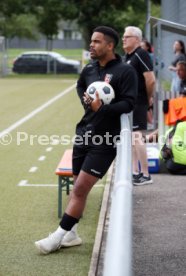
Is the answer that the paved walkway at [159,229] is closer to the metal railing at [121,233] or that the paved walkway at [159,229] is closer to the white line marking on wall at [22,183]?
the white line marking on wall at [22,183]

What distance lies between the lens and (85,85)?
6.22 meters

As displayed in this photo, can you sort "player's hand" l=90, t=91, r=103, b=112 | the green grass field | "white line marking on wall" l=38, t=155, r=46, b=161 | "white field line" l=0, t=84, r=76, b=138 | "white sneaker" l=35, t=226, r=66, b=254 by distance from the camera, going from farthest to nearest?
"white field line" l=0, t=84, r=76, b=138
"white line marking on wall" l=38, t=155, r=46, b=161
"white sneaker" l=35, t=226, r=66, b=254
the green grass field
"player's hand" l=90, t=91, r=103, b=112

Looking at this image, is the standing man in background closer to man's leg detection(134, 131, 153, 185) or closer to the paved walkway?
man's leg detection(134, 131, 153, 185)

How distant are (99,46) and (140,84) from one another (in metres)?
3.28

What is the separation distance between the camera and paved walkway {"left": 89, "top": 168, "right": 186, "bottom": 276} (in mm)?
5762

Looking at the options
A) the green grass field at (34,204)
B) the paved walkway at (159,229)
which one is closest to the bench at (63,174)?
the green grass field at (34,204)

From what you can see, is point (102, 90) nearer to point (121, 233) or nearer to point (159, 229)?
point (159, 229)

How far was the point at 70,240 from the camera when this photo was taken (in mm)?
6328

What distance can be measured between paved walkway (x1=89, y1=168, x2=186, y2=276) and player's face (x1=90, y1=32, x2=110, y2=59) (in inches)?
62.0

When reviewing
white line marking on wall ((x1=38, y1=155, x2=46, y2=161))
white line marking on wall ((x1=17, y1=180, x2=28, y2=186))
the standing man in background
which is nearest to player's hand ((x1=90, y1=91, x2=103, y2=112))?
the standing man in background

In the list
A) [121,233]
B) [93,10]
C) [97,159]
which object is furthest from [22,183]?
[93,10]

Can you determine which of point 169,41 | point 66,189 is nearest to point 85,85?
point 66,189

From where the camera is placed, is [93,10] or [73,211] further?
[93,10]

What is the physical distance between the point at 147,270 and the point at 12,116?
13.1m
